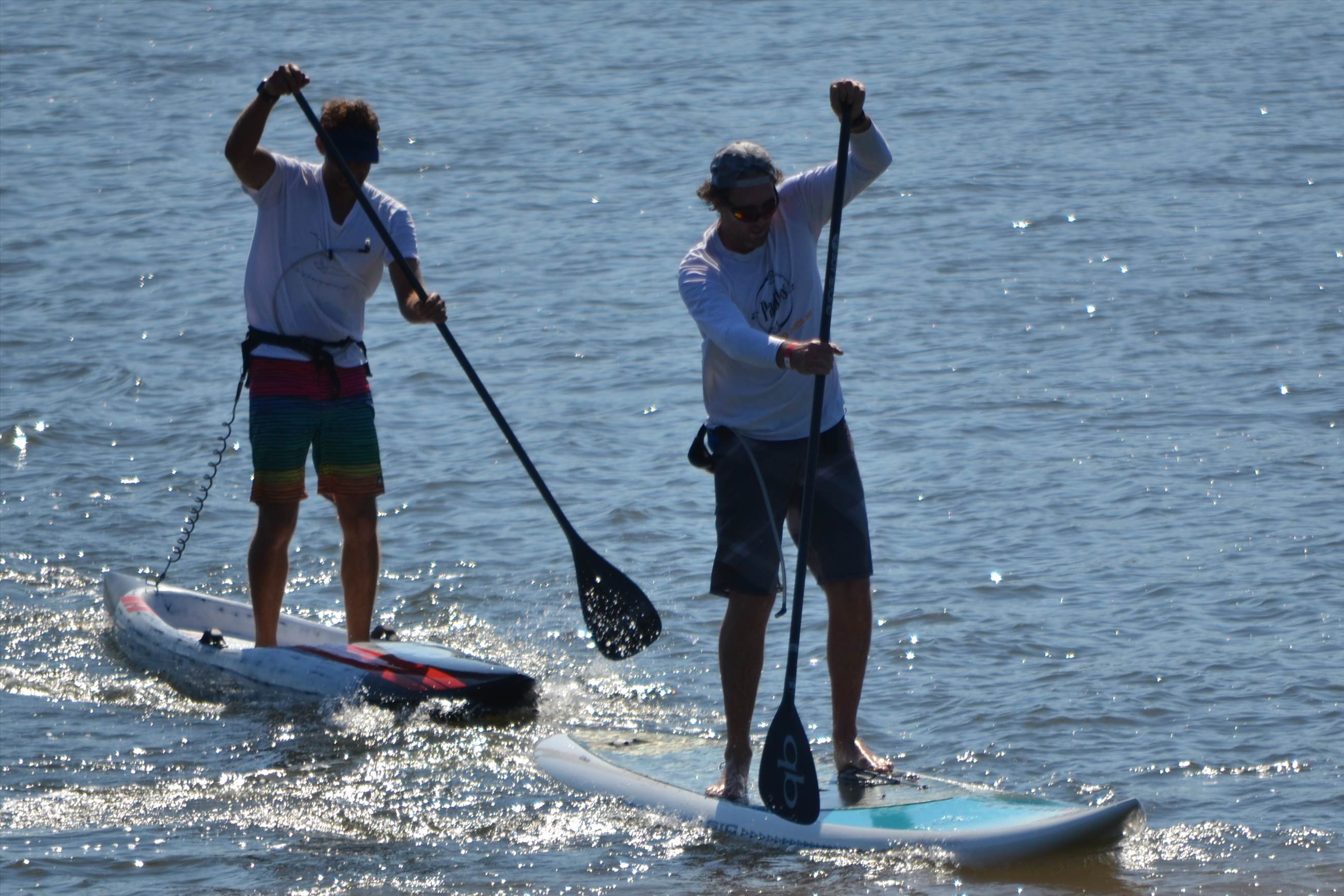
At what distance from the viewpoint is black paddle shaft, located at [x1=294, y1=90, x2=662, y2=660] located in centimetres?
523

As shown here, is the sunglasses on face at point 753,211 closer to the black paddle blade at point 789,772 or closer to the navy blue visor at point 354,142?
the black paddle blade at point 789,772

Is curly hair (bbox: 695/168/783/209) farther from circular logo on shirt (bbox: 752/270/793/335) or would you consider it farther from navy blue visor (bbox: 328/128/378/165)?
navy blue visor (bbox: 328/128/378/165)

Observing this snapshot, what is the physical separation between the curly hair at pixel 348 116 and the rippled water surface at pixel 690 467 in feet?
5.62

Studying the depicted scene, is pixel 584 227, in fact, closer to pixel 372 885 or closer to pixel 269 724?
pixel 269 724

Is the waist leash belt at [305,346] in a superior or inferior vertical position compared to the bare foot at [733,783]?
superior

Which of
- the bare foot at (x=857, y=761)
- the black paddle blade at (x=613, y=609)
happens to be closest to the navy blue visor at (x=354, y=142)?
the black paddle blade at (x=613, y=609)

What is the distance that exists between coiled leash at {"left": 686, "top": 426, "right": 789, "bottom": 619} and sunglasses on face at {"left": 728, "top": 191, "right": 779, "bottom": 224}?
0.50 meters

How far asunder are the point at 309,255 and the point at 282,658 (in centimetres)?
126

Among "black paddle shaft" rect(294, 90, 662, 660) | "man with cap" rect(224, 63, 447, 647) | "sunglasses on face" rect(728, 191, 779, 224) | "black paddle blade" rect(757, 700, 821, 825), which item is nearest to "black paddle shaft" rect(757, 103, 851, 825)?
"black paddle blade" rect(757, 700, 821, 825)

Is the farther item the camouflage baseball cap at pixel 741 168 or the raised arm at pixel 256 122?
the raised arm at pixel 256 122

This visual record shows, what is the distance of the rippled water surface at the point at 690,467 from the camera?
4527 mm

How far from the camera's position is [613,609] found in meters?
5.35

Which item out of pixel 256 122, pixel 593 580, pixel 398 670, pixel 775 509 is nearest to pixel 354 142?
pixel 256 122

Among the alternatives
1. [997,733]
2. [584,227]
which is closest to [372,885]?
[997,733]
